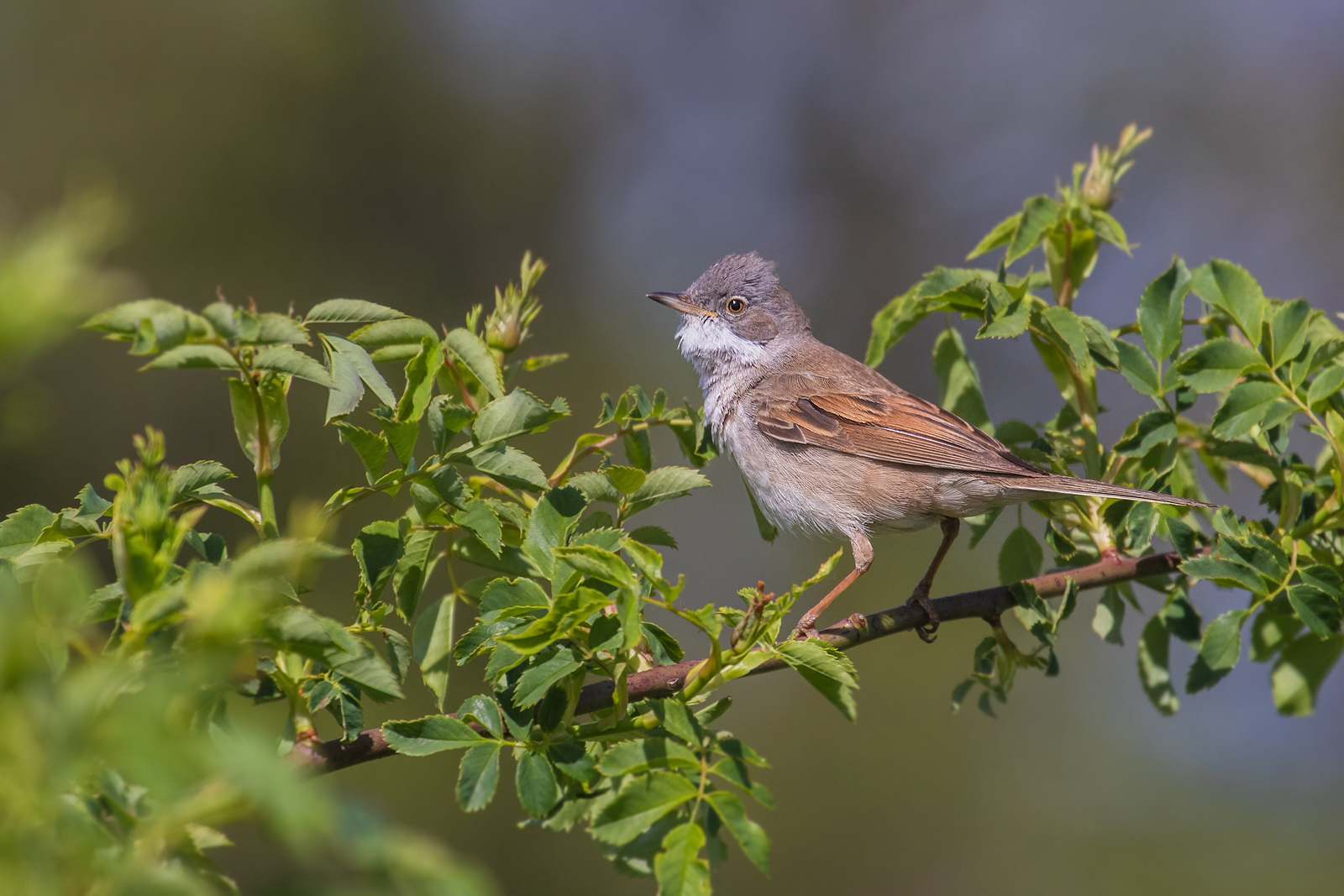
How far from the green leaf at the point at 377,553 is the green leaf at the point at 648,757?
1.92ft

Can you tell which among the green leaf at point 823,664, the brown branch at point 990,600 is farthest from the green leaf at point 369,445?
the brown branch at point 990,600

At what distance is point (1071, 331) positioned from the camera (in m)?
2.61

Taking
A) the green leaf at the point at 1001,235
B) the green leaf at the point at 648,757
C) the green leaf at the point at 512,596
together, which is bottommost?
the green leaf at the point at 648,757

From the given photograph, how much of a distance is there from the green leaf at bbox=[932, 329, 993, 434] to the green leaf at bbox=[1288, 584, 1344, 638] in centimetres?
102

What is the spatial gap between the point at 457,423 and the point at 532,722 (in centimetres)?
56

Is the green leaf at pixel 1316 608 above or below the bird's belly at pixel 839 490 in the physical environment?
below

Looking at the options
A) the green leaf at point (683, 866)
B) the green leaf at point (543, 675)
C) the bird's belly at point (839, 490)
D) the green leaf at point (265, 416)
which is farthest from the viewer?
the bird's belly at point (839, 490)

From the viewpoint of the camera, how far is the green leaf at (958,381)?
3186 millimetres

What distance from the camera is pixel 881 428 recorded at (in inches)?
170

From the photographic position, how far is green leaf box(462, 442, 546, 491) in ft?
6.51

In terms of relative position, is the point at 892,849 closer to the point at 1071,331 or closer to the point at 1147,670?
the point at 1147,670

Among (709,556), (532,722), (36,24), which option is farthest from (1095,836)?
(36,24)

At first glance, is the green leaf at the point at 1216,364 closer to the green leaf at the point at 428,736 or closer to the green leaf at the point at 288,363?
the green leaf at the point at 428,736

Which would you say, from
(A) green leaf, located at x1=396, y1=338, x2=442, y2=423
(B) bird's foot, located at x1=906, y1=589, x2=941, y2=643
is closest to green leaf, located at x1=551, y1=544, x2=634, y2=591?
(A) green leaf, located at x1=396, y1=338, x2=442, y2=423
